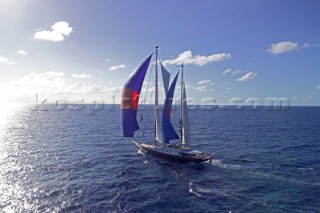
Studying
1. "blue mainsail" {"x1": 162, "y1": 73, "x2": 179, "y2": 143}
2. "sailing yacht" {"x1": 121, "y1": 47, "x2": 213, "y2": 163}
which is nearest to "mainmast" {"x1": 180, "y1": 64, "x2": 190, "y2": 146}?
"sailing yacht" {"x1": 121, "y1": 47, "x2": 213, "y2": 163}

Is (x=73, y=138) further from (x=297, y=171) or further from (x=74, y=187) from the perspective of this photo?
(x=297, y=171)

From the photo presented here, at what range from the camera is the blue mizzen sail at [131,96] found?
48.7 m

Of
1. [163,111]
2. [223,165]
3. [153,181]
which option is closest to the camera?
[153,181]

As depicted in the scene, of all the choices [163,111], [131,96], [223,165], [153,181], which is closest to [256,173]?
[223,165]

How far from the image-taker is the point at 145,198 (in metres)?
31.8

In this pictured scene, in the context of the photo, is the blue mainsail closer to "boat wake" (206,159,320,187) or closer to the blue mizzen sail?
the blue mizzen sail

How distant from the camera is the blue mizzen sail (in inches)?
1916

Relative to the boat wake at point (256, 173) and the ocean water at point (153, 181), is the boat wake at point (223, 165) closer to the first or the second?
the boat wake at point (256, 173)

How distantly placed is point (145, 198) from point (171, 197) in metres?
3.25

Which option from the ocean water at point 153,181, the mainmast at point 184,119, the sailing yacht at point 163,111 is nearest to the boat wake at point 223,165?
the ocean water at point 153,181

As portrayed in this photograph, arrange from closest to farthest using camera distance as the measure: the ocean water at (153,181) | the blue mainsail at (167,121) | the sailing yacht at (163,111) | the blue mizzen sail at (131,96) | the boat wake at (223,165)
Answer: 1. the ocean water at (153,181)
2. the boat wake at (223,165)
3. the sailing yacht at (163,111)
4. the blue mizzen sail at (131,96)
5. the blue mainsail at (167,121)

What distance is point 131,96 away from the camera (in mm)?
49219

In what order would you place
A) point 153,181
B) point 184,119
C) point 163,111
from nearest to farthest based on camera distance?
point 153,181 → point 184,119 → point 163,111

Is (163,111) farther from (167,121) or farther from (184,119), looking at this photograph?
(184,119)
